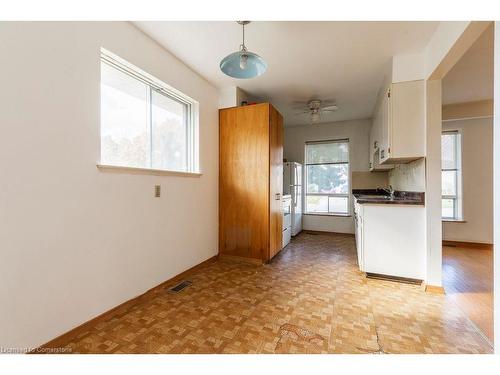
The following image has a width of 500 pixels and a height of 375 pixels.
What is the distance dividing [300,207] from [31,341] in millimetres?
4472

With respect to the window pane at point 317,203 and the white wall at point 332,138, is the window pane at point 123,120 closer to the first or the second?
the white wall at point 332,138

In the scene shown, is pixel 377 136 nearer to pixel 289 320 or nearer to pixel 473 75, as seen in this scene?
pixel 473 75

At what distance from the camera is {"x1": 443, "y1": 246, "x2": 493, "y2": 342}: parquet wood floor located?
72.0 inches

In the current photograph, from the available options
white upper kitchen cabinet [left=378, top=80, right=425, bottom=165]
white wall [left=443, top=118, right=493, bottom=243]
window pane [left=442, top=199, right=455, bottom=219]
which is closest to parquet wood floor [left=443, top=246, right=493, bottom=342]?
white wall [left=443, top=118, right=493, bottom=243]

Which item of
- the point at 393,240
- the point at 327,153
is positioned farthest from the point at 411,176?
the point at 327,153

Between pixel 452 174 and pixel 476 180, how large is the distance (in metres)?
0.33

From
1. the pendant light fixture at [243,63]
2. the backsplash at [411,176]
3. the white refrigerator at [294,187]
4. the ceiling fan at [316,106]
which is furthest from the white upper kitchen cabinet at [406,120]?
the white refrigerator at [294,187]

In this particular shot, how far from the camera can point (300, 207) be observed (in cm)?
507

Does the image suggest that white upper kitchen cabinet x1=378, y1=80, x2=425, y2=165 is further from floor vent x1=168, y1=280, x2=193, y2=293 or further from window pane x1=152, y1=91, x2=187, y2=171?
floor vent x1=168, y1=280, x2=193, y2=293

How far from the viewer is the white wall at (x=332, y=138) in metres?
4.79

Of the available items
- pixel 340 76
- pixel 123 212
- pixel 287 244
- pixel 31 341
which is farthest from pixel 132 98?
pixel 287 244

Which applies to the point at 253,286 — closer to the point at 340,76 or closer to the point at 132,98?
the point at 132,98

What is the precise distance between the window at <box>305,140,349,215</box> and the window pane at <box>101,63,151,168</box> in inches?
153
